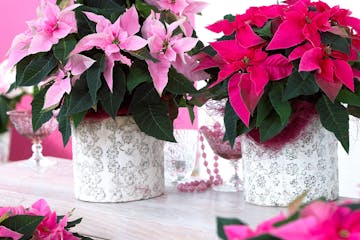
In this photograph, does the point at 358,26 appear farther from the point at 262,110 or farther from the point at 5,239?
the point at 5,239

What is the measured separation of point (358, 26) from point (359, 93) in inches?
3.4

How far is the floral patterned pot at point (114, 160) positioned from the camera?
0.96 metres

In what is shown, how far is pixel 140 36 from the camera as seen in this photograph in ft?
3.00

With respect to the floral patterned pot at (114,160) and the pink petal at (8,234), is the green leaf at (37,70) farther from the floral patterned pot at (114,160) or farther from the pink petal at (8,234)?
the pink petal at (8,234)

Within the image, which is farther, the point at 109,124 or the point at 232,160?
the point at 232,160

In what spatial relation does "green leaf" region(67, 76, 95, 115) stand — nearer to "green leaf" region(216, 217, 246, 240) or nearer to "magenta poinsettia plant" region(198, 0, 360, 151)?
"magenta poinsettia plant" region(198, 0, 360, 151)

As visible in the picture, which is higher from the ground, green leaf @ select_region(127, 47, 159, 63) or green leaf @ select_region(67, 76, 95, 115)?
green leaf @ select_region(127, 47, 159, 63)

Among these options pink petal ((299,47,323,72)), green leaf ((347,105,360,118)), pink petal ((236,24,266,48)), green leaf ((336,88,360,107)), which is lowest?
green leaf ((347,105,360,118))

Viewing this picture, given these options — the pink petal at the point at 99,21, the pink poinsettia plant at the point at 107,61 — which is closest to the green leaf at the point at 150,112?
the pink poinsettia plant at the point at 107,61

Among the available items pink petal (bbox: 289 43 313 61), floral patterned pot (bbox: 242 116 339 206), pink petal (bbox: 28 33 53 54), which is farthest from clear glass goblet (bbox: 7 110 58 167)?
pink petal (bbox: 289 43 313 61)

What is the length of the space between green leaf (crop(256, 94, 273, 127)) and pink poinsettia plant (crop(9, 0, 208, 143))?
0.12 metres

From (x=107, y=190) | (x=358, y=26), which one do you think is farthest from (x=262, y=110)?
(x=107, y=190)

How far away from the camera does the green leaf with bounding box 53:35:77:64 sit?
2.83ft

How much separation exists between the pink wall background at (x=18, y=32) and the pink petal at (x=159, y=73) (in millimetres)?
1714
